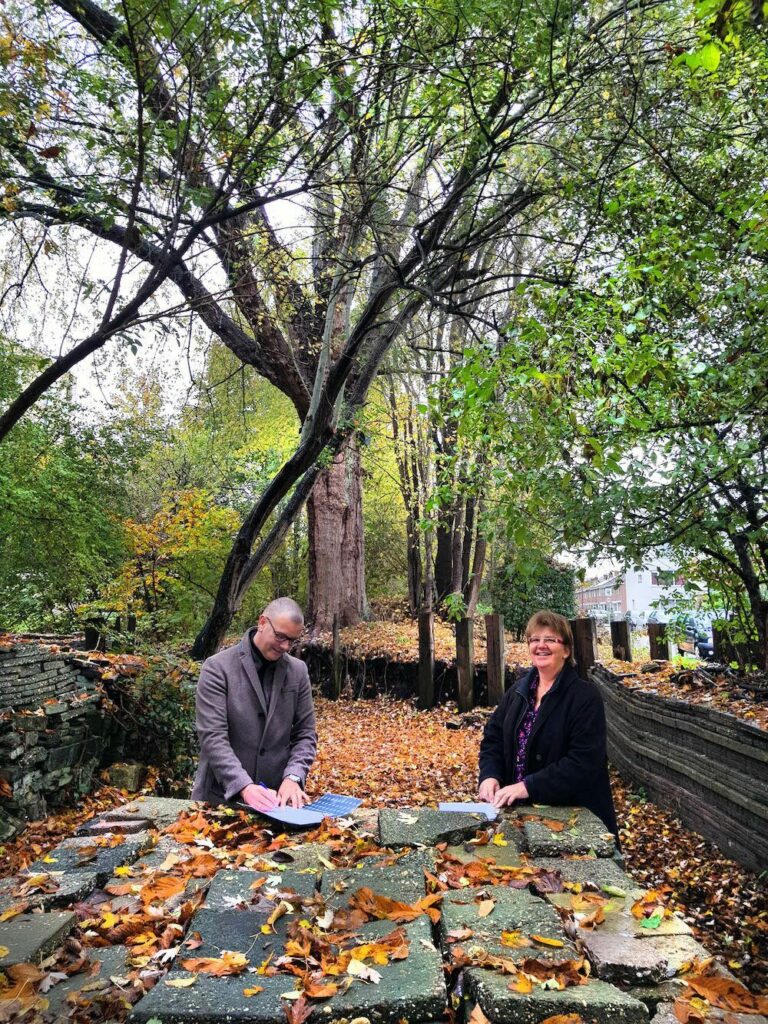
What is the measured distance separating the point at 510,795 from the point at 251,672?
1.49 metres

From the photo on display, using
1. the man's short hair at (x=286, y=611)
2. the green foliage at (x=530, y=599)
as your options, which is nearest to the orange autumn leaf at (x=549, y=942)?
the man's short hair at (x=286, y=611)

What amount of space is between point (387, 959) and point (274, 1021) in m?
0.35

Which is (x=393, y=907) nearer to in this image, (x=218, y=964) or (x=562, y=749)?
(x=218, y=964)

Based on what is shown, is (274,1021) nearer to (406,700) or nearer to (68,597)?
(406,700)

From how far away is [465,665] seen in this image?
1164 cm

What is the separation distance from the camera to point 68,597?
45.7ft

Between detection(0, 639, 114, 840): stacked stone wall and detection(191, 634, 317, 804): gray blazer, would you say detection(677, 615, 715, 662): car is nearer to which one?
detection(191, 634, 317, 804): gray blazer

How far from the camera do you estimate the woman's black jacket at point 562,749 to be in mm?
3254

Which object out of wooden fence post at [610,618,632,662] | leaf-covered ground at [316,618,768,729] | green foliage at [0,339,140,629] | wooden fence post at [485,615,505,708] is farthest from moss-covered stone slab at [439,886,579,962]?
green foliage at [0,339,140,629]

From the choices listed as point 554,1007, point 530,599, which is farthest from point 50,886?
point 530,599

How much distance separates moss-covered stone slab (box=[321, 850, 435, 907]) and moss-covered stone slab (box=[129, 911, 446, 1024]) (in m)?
0.45

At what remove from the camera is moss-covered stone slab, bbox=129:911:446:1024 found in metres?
1.64

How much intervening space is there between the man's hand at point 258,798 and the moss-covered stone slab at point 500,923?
4.14 feet

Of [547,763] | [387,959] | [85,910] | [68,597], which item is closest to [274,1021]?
[387,959]
